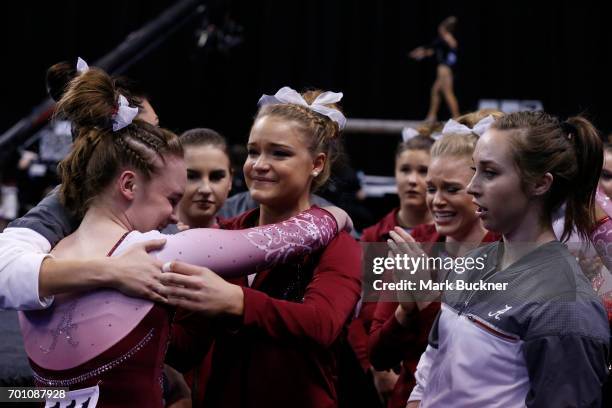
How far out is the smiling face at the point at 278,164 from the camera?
192cm

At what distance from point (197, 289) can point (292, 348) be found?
1.23ft

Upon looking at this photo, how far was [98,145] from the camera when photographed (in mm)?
1585

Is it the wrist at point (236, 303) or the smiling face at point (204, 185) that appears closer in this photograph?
the wrist at point (236, 303)

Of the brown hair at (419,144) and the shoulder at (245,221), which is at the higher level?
the brown hair at (419,144)

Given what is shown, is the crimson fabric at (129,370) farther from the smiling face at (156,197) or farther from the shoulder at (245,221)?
the shoulder at (245,221)

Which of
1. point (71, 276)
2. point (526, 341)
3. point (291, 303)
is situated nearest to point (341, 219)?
point (291, 303)

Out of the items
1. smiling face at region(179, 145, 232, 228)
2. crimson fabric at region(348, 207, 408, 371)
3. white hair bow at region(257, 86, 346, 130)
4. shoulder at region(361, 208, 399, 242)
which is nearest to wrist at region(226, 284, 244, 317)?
white hair bow at region(257, 86, 346, 130)

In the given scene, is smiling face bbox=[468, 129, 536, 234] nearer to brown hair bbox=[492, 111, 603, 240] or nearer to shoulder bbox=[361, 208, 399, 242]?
brown hair bbox=[492, 111, 603, 240]

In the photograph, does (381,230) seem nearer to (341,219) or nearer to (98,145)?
(341,219)

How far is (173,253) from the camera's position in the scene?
1.47 m

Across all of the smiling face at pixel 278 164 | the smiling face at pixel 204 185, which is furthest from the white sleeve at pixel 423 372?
the smiling face at pixel 204 185

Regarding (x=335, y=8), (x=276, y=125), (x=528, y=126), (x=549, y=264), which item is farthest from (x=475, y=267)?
(x=335, y=8)

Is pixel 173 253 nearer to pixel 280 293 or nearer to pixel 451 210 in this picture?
pixel 280 293

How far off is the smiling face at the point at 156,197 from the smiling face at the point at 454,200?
101 cm
